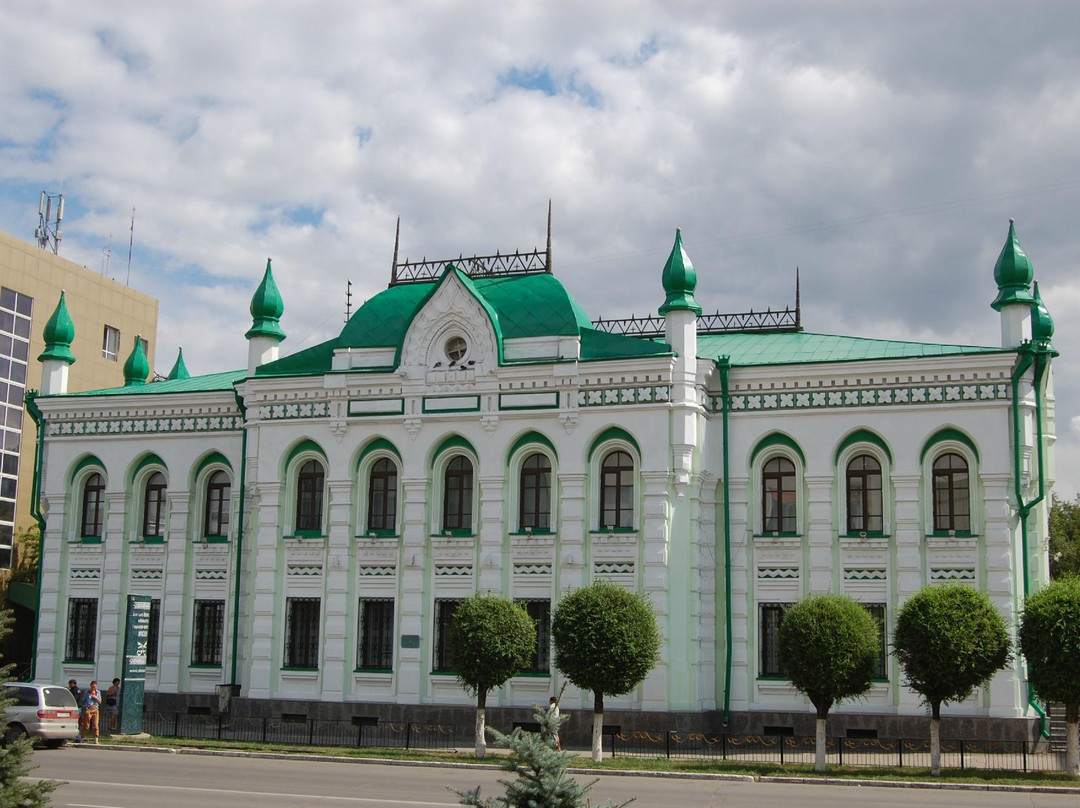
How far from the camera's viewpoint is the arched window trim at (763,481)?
3133 centimetres

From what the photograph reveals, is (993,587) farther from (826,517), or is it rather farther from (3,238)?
(3,238)

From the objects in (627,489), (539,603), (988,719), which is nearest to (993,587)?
(988,719)

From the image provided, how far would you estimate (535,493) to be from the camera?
32500 millimetres

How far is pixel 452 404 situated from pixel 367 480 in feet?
11.1

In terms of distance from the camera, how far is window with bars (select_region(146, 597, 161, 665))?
118 ft

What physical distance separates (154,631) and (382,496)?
8.40 metres

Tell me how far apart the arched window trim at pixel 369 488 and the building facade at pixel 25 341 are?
828 inches

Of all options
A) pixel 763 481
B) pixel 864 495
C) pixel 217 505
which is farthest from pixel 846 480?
pixel 217 505

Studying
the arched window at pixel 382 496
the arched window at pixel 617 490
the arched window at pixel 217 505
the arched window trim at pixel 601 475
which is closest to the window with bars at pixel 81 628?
the arched window at pixel 217 505

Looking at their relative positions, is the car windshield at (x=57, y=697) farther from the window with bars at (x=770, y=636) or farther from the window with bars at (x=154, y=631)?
the window with bars at (x=770, y=636)

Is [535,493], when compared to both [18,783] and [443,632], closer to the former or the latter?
[443,632]

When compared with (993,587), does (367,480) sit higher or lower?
higher

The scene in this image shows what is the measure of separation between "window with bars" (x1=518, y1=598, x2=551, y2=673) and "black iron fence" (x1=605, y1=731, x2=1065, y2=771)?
2.81 metres

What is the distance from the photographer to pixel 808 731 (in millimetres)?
30188
